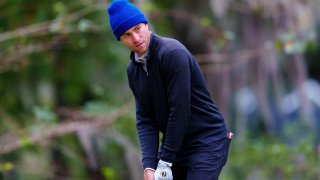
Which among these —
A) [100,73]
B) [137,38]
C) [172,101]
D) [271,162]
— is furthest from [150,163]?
[271,162]

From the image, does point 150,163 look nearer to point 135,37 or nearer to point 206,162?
point 206,162

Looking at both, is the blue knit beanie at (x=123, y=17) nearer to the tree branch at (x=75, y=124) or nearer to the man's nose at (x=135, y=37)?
A: the man's nose at (x=135, y=37)

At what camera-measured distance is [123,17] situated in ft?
13.8

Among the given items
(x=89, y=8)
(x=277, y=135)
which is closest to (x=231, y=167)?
(x=277, y=135)

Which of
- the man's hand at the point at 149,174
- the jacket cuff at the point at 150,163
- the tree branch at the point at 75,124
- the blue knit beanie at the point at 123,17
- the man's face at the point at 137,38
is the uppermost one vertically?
the blue knit beanie at the point at 123,17

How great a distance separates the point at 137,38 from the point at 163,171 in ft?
2.34

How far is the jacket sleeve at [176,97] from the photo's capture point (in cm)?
417

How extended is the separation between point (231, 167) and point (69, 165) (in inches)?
105

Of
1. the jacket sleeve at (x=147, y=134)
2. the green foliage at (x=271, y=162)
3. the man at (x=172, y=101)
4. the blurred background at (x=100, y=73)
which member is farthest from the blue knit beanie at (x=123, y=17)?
the green foliage at (x=271, y=162)

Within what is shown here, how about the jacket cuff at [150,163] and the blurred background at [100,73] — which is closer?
the jacket cuff at [150,163]

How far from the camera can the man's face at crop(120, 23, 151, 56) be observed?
4.25 metres

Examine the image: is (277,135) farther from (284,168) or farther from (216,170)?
(216,170)

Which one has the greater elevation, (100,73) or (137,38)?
(137,38)

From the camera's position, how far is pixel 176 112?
4.21 metres
